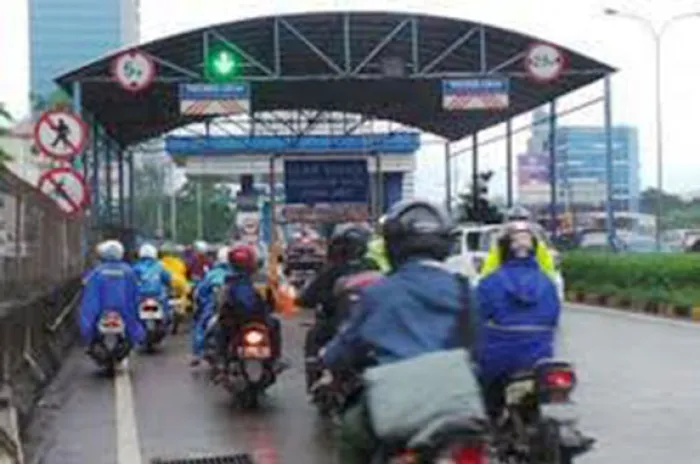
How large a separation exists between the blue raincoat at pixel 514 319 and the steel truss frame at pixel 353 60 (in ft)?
77.3

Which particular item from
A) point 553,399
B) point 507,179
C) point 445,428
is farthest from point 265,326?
point 507,179

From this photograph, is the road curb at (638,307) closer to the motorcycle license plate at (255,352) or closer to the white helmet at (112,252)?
the white helmet at (112,252)

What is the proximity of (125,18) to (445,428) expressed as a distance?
209 ft

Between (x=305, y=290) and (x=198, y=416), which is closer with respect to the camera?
(x=305, y=290)

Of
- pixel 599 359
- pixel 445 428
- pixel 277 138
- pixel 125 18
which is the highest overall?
pixel 125 18

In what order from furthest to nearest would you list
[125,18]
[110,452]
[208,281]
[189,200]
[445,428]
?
1. [189,200]
2. [125,18]
3. [208,281]
4. [110,452]
5. [445,428]

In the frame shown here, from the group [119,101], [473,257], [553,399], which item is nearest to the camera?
[553,399]

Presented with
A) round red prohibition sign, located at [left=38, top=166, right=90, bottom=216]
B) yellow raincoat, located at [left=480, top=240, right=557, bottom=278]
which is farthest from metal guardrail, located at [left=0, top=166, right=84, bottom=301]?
yellow raincoat, located at [left=480, top=240, right=557, bottom=278]

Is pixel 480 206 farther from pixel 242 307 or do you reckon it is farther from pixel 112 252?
pixel 242 307

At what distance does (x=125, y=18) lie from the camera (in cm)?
6662

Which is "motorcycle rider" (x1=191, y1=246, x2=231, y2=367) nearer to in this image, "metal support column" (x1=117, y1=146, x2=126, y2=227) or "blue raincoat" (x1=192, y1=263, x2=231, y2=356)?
"blue raincoat" (x1=192, y1=263, x2=231, y2=356)

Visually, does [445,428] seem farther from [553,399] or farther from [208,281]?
[208,281]

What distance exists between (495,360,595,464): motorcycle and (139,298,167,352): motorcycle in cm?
1149

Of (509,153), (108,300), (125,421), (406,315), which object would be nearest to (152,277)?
(108,300)
